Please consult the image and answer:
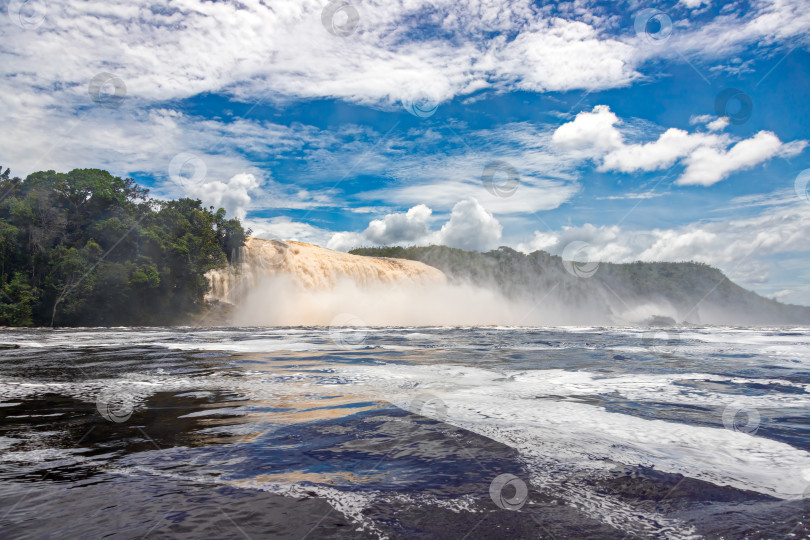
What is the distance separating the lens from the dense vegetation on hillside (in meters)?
35.0

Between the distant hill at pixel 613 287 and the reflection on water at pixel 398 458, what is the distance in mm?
63285

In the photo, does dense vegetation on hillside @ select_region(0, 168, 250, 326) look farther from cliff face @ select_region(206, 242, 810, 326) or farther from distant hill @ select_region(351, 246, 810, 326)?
distant hill @ select_region(351, 246, 810, 326)

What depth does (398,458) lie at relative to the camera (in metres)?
4.46

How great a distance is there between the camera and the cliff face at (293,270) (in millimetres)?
47438

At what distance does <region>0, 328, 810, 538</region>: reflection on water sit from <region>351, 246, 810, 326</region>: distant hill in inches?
2492

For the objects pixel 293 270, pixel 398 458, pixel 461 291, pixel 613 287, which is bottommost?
pixel 398 458

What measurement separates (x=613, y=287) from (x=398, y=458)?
10955 centimetres

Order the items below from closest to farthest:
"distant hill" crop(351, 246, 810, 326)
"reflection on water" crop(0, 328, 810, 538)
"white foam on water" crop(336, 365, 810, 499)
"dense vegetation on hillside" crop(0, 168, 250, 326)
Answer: "reflection on water" crop(0, 328, 810, 538)
"white foam on water" crop(336, 365, 810, 499)
"dense vegetation on hillside" crop(0, 168, 250, 326)
"distant hill" crop(351, 246, 810, 326)

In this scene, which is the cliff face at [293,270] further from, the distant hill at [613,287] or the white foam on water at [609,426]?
the white foam on water at [609,426]

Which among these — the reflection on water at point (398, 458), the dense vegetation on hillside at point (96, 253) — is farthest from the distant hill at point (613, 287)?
the reflection on water at point (398, 458)

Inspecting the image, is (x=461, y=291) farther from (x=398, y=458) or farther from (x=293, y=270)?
(x=398, y=458)

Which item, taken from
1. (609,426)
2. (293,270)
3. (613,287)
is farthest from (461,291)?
(609,426)

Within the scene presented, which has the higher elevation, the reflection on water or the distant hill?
the distant hill

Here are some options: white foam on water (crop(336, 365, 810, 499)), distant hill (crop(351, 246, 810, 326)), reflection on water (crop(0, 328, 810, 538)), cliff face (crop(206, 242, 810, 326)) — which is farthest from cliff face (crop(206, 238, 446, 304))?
white foam on water (crop(336, 365, 810, 499))
